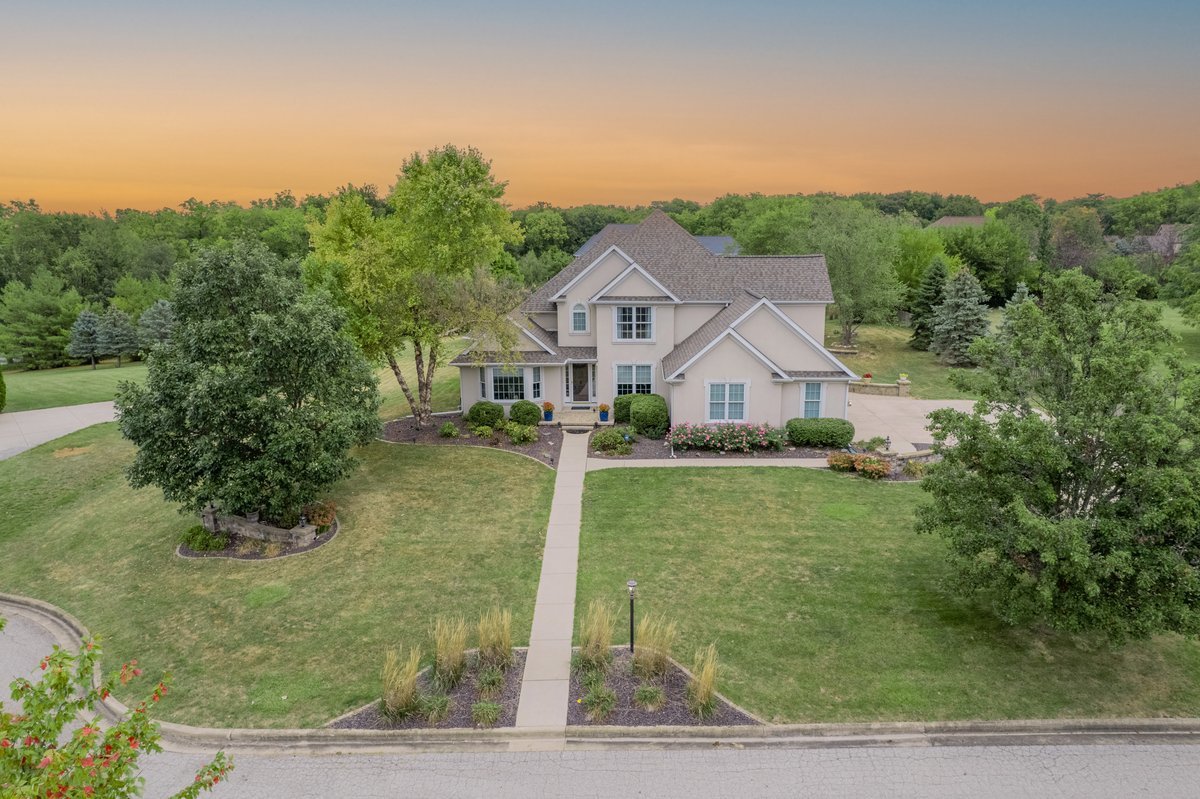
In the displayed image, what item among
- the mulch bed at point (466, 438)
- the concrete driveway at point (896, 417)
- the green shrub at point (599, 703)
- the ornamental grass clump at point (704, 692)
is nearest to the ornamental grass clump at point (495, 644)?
the green shrub at point (599, 703)

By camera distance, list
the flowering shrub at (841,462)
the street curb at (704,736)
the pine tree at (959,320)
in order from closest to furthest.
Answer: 1. the street curb at (704,736)
2. the flowering shrub at (841,462)
3. the pine tree at (959,320)

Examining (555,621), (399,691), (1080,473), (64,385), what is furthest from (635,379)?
(64,385)

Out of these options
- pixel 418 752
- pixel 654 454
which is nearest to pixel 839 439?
pixel 654 454

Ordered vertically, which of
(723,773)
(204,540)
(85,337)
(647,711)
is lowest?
(723,773)

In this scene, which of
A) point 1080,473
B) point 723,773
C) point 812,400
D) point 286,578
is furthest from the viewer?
point 812,400

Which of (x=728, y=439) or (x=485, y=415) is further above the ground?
(x=485, y=415)

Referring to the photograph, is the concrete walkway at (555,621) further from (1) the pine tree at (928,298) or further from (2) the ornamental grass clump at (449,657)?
(1) the pine tree at (928,298)

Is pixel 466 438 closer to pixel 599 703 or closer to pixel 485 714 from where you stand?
pixel 485 714

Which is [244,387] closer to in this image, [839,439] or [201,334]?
[201,334]
